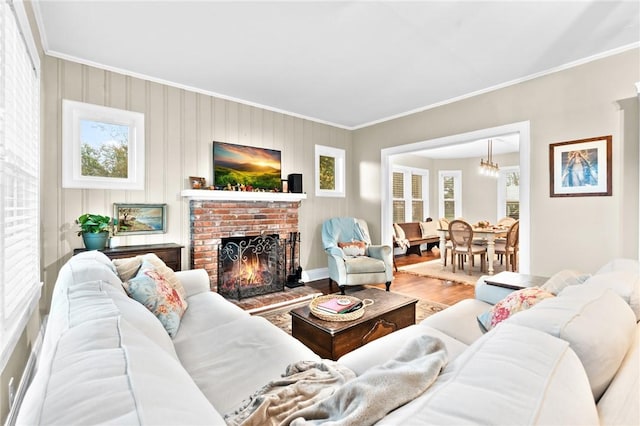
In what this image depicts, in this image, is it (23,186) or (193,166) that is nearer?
(23,186)

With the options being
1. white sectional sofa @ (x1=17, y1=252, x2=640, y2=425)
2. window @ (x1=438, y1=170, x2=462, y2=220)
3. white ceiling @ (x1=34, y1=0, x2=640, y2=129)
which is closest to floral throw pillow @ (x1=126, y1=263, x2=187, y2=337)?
white sectional sofa @ (x1=17, y1=252, x2=640, y2=425)

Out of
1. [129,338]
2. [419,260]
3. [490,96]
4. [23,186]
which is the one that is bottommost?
[419,260]

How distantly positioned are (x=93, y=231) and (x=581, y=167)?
16.1 ft

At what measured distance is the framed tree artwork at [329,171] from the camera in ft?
16.6

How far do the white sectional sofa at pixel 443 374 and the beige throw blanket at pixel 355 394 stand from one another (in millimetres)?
32

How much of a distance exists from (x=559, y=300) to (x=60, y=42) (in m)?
4.01

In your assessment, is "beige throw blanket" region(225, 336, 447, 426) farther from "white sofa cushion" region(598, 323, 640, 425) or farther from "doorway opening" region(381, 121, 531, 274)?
"doorway opening" region(381, 121, 531, 274)

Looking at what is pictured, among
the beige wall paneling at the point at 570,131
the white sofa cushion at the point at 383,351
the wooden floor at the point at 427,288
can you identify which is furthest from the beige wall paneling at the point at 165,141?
the white sofa cushion at the point at 383,351

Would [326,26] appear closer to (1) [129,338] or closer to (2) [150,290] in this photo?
(2) [150,290]

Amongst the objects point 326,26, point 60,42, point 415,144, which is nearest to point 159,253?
point 60,42

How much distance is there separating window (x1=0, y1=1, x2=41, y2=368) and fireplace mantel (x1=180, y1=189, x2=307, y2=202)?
4.52 feet

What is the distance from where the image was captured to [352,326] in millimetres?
2021

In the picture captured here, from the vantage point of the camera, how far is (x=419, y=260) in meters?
6.70

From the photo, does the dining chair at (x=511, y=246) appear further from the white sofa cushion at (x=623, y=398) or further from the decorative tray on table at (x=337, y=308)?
the white sofa cushion at (x=623, y=398)
